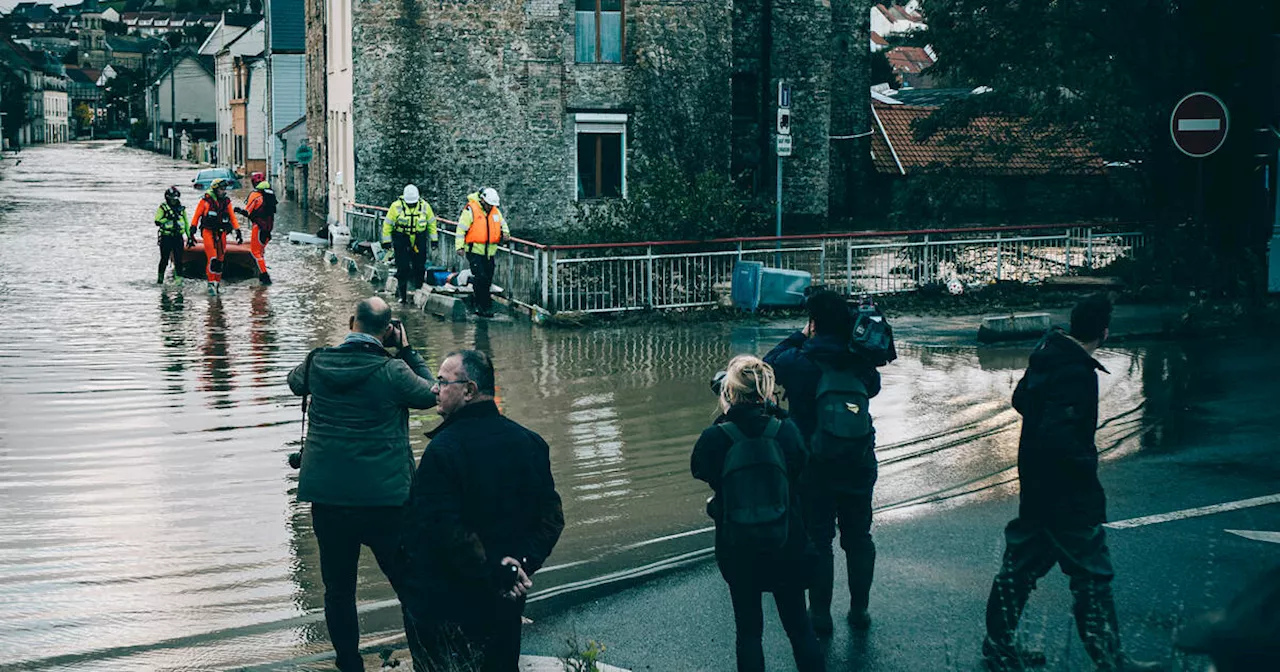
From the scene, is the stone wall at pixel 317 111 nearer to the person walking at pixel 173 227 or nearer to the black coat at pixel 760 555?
the person walking at pixel 173 227

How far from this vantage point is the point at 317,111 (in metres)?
42.5

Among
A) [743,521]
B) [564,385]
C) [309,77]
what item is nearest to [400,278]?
[564,385]

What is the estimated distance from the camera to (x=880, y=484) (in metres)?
10.0

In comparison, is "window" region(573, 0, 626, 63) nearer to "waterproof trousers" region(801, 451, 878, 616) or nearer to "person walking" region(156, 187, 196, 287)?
"person walking" region(156, 187, 196, 287)

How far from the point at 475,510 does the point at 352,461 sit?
1.16m

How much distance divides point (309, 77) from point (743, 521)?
41.2 meters

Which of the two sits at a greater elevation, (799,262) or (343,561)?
(799,262)

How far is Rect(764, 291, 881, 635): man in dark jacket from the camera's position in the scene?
270 inches

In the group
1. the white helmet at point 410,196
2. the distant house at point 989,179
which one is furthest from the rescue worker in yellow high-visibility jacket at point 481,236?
the distant house at point 989,179

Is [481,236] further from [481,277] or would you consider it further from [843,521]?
[843,521]

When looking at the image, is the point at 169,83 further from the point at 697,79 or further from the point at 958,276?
the point at 958,276

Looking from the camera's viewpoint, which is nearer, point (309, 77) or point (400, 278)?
point (400, 278)

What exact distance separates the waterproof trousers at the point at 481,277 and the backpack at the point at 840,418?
12.1 meters

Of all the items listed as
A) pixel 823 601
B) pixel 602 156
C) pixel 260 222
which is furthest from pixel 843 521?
pixel 602 156
